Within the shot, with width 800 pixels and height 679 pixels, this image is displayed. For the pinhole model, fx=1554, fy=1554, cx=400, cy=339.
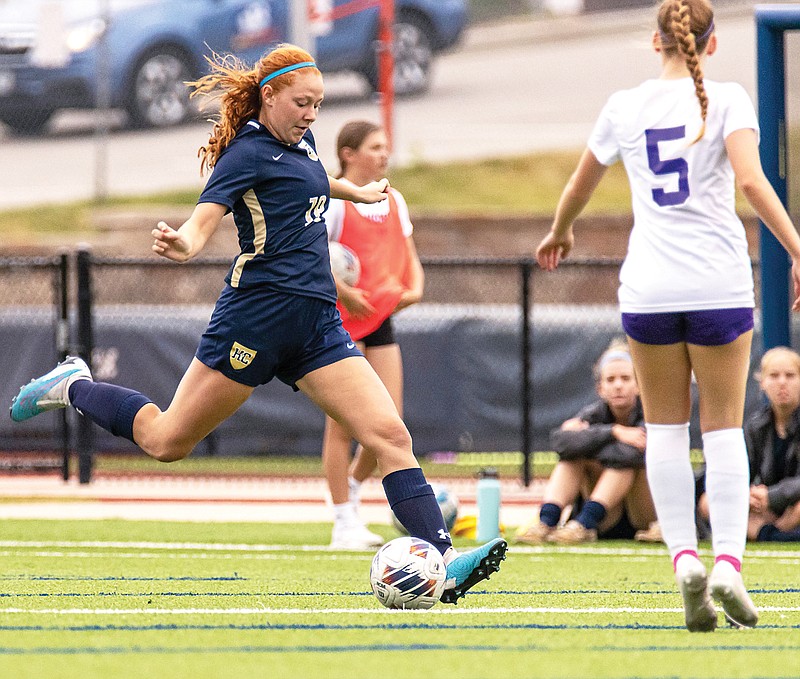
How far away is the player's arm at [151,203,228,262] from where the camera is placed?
4.80 m

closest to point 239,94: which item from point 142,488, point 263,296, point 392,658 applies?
point 263,296

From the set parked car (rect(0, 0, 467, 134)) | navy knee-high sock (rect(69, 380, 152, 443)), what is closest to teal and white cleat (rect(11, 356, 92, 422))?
navy knee-high sock (rect(69, 380, 152, 443))

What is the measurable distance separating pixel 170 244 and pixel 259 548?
3.34 meters

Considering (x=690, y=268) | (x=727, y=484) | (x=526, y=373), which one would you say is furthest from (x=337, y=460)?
(x=526, y=373)

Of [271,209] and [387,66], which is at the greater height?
[387,66]

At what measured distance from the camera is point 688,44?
4875 mm

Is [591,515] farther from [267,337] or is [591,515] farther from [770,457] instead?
[267,337]

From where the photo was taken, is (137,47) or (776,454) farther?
(137,47)

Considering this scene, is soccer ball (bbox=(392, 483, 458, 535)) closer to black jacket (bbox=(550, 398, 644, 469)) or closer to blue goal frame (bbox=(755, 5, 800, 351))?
black jacket (bbox=(550, 398, 644, 469))

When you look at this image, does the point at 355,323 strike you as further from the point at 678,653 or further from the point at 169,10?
the point at 169,10

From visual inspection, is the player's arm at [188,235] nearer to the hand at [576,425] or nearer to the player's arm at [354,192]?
the player's arm at [354,192]

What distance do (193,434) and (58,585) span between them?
0.96 m

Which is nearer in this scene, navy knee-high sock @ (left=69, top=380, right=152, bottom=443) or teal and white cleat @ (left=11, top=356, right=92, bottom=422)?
navy knee-high sock @ (left=69, top=380, right=152, bottom=443)

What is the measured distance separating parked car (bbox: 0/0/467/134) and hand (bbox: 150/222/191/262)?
43.7 ft
